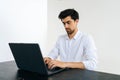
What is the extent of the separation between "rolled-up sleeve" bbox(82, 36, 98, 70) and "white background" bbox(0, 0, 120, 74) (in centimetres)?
103

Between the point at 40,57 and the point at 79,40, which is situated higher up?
the point at 40,57

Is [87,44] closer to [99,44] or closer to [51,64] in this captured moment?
[51,64]

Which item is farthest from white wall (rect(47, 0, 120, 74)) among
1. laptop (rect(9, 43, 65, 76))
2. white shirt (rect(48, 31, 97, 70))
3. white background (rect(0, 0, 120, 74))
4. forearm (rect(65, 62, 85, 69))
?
laptop (rect(9, 43, 65, 76))

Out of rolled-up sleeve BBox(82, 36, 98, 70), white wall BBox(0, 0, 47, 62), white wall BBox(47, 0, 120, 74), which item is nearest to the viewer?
rolled-up sleeve BBox(82, 36, 98, 70)

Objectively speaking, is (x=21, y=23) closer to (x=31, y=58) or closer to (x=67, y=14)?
(x=67, y=14)

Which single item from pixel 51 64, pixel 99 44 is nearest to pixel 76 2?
pixel 99 44

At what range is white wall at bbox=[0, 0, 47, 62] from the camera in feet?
7.47

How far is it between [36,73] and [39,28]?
5.10ft

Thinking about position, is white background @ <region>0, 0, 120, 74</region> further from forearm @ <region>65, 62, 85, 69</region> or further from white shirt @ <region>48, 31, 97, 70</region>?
forearm @ <region>65, 62, 85, 69</region>

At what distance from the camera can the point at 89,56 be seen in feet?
5.71

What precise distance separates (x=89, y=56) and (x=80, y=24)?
5.00ft

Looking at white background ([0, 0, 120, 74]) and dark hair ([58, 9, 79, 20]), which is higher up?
dark hair ([58, 9, 79, 20])

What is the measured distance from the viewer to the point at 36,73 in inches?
53.0

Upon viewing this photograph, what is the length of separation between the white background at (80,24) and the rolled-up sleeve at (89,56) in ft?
3.39
